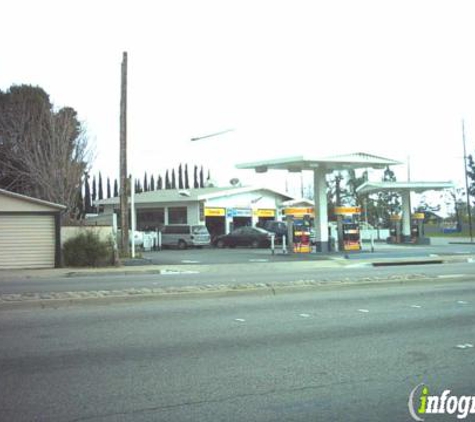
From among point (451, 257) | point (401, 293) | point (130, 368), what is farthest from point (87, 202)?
point (130, 368)

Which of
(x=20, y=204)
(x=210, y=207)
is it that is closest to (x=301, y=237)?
(x=20, y=204)

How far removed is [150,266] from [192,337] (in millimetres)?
16312

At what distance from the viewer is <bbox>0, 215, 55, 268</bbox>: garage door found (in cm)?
2345

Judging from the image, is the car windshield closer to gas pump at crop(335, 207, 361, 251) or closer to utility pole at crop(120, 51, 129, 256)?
gas pump at crop(335, 207, 361, 251)

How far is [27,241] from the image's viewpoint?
939 inches

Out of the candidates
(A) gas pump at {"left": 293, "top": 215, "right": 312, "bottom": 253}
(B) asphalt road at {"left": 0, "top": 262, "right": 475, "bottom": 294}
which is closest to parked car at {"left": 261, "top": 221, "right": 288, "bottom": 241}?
(A) gas pump at {"left": 293, "top": 215, "right": 312, "bottom": 253}

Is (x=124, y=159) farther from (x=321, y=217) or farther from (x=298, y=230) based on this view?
(x=321, y=217)

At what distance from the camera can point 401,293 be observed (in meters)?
13.1

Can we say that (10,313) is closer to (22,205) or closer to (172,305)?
(172,305)

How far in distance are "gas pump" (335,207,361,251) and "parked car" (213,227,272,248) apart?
6.87 meters

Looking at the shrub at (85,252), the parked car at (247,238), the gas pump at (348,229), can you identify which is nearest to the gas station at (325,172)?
the gas pump at (348,229)

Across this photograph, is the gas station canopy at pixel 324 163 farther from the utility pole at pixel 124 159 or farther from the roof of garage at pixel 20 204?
the roof of garage at pixel 20 204

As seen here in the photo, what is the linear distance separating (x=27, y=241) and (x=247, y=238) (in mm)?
18718

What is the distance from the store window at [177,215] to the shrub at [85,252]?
70.5 ft
